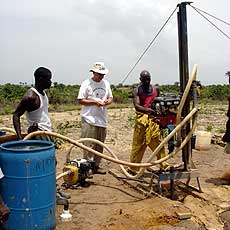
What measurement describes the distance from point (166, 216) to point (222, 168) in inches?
119

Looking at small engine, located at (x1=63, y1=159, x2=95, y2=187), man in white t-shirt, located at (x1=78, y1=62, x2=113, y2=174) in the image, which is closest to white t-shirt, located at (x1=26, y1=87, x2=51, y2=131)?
small engine, located at (x1=63, y1=159, x2=95, y2=187)

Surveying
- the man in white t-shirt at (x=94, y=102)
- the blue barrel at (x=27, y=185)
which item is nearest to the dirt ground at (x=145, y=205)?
the blue barrel at (x=27, y=185)

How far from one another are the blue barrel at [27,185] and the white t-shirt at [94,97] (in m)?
2.40

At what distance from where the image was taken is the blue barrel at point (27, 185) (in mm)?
3846

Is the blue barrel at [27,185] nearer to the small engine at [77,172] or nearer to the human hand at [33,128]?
the human hand at [33,128]

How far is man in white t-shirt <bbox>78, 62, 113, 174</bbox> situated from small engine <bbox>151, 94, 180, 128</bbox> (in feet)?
3.47

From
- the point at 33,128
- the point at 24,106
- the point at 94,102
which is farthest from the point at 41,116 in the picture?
the point at 94,102

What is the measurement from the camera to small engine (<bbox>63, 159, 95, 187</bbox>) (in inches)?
221

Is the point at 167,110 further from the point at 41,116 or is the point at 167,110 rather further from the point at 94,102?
the point at 41,116

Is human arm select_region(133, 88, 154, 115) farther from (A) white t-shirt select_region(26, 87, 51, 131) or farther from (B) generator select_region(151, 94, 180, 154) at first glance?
(A) white t-shirt select_region(26, 87, 51, 131)

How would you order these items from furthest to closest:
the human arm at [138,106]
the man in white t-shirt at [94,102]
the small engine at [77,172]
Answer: the man in white t-shirt at [94,102] → the human arm at [138,106] → the small engine at [77,172]

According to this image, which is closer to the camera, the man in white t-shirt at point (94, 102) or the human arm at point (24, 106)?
the human arm at point (24, 106)

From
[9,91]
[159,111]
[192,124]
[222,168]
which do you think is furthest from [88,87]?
[9,91]

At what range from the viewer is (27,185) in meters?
3.85
